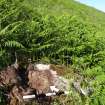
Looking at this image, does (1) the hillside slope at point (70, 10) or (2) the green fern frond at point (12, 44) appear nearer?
(2) the green fern frond at point (12, 44)

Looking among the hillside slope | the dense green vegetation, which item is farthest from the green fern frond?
the hillside slope

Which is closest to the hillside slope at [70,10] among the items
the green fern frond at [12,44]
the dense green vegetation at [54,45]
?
the dense green vegetation at [54,45]

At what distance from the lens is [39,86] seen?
1045cm

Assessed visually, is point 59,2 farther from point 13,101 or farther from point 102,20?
point 13,101

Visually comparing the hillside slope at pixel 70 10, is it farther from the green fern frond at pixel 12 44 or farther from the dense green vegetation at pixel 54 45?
the green fern frond at pixel 12 44

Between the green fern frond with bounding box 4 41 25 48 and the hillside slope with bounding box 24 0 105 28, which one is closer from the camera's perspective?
the green fern frond with bounding box 4 41 25 48

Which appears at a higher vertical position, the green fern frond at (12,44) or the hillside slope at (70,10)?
the green fern frond at (12,44)

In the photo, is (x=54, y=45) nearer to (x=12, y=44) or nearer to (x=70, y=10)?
(x=12, y=44)

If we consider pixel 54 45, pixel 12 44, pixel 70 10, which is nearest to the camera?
pixel 12 44

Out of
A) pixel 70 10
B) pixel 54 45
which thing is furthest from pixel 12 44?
pixel 70 10

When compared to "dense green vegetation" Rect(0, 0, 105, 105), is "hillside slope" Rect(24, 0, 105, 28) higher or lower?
lower

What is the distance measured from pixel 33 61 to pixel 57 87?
4.70 feet

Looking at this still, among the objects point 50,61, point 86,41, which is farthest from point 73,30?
point 50,61

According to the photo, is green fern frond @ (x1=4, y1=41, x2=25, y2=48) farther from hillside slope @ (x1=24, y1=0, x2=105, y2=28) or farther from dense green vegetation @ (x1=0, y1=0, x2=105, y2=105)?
hillside slope @ (x1=24, y1=0, x2=105, y2=28)
